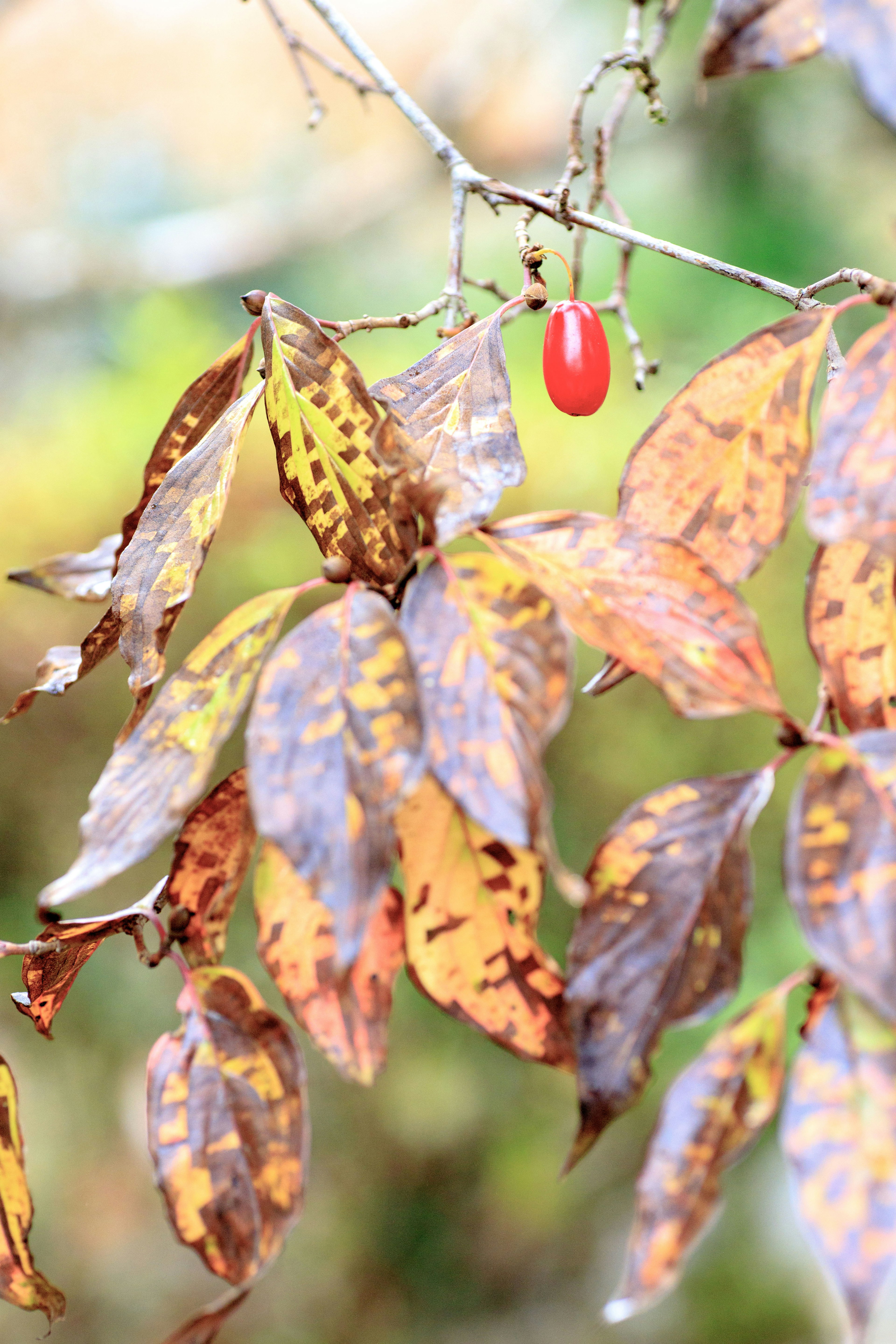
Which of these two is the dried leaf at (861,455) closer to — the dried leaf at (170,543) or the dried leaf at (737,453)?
the dried leaf at (737,453)

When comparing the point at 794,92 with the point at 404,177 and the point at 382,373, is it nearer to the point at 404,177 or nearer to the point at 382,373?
the point at 404,177

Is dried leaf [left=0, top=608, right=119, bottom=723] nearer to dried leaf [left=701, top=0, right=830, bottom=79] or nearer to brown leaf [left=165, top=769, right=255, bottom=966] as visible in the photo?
brown leaf [left=165, top=769, right=255, bottom=966]

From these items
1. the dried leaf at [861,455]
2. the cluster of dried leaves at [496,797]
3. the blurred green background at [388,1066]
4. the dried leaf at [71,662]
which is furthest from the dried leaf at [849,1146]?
the blurred green background at [388,1066]

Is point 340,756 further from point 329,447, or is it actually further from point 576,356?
point 576,356

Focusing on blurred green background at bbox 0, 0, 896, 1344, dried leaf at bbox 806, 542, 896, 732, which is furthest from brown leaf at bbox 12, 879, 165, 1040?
blurred green background at bbox 0, 0, 896, 1344

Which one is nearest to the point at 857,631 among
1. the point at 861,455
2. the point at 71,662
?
the point at 861,455

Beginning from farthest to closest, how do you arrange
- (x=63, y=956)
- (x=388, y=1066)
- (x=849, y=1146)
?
(x=388, y=1066)
(x=63, y=956)
(x=849, y=1146)
